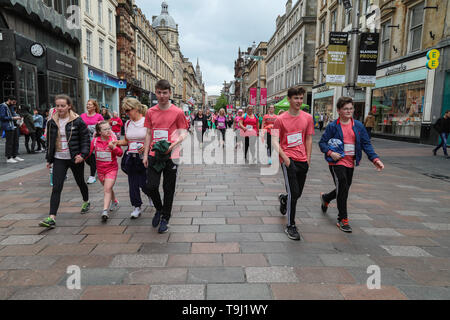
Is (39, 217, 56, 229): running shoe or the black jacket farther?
the black jacket

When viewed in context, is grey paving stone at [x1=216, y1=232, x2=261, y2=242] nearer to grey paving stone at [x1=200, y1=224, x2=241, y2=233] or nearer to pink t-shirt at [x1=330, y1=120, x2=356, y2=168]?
grey paving stone at [x1=200, y1=224, x2=241, y2=233]

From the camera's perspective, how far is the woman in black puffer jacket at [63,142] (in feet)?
13.8

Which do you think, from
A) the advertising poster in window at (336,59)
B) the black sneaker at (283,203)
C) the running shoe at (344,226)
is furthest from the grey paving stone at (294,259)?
the advertising poster in window at (336,59)

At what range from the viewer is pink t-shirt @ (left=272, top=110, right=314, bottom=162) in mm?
3932

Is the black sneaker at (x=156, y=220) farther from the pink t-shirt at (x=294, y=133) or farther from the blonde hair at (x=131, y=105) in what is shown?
the pink t-shirt at (x=294, y=133)

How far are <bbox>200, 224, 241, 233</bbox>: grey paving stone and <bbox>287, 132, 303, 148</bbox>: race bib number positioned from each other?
1.30 m

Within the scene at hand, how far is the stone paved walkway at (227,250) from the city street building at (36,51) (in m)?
12.0

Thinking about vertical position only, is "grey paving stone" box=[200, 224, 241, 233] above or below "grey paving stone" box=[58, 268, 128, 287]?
below

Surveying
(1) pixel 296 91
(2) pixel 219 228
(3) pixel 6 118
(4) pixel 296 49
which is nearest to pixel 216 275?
(2) pixel 219 228

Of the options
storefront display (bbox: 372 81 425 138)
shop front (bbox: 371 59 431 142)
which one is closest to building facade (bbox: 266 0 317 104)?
storefront display (bbox: 372 81 425 138)

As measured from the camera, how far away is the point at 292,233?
3.81m

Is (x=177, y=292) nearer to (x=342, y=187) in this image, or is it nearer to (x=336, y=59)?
(x=342, y=187)

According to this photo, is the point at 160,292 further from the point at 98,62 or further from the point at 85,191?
the point at 98,62

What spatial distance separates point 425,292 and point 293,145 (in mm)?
2022
